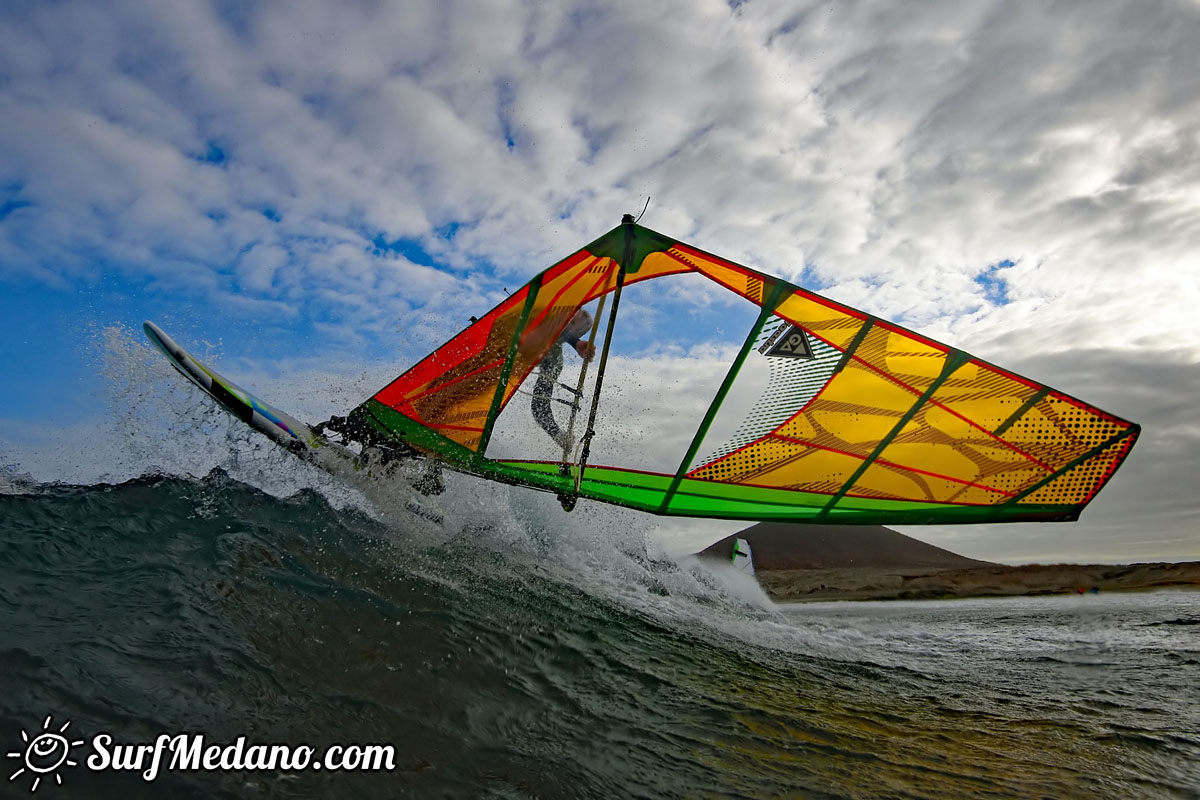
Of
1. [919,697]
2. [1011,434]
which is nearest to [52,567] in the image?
[919,697]

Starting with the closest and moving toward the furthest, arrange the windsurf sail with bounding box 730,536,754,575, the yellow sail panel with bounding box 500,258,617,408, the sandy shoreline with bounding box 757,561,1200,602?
the yellow sail panel with bounding box 500,258,617,408, the windsurf sail with bounding box 730,536,754,575, the sandy shoreline with bounding box 757,561,1200,602

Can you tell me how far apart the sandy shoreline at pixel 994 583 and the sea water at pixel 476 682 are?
17.2 m

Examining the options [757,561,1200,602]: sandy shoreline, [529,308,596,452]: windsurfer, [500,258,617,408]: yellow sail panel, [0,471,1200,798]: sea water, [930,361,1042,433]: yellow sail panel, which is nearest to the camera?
[0,471,1200,798]: sea water

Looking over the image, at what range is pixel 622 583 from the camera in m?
5.65

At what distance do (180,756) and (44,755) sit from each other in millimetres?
302

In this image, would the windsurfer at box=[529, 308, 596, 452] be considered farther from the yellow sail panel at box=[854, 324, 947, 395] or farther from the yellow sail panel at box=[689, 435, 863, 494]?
the yellow sail panel at box=[854, 324, 947, 395]

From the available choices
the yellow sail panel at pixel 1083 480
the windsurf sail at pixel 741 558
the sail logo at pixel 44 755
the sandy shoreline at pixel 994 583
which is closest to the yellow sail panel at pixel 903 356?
the yellow sail panel at pixel 1083 480

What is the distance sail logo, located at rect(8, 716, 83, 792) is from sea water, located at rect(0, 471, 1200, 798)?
0.01 meters

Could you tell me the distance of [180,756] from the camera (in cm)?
156

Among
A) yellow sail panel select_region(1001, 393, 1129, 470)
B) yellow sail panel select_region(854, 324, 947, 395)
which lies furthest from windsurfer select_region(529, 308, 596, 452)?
yellow sail panel select_region(1001, 393, 1129, 470)

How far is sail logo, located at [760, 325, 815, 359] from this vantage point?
4.95m

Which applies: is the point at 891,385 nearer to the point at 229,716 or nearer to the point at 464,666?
the point at 464,666

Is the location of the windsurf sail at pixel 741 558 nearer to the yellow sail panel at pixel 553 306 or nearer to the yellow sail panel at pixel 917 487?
the yellow sail panel at pixel 917 487

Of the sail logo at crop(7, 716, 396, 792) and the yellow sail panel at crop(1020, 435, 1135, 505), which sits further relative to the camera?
the yellow sail panel at crop(1020, 435, 1135, 505)
